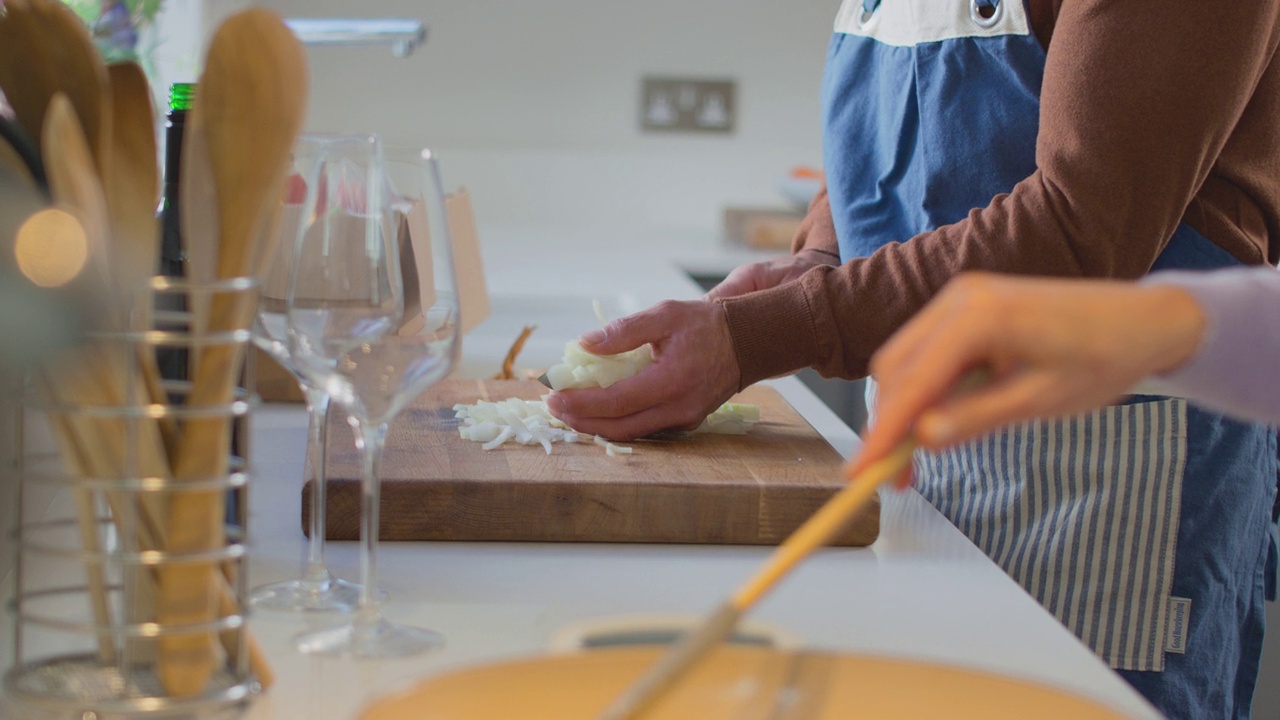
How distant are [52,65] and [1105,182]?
2.81 ft

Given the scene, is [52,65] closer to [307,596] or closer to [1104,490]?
[307,596]

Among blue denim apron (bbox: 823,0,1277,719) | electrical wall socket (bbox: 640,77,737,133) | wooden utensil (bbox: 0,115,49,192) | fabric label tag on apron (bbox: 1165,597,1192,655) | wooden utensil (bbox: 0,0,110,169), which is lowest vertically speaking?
fabric label tag on apron (bbox: 1165,597,1192,655)

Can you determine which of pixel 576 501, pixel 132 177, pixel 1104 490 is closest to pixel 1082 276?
pixel 1104 490

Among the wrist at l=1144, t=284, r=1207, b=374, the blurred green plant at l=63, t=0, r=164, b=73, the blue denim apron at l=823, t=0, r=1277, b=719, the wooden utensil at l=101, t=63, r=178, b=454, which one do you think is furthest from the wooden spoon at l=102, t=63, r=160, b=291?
the blurred green plant at l=63, t=0, r=164, b=73

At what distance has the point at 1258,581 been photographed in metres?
1.29

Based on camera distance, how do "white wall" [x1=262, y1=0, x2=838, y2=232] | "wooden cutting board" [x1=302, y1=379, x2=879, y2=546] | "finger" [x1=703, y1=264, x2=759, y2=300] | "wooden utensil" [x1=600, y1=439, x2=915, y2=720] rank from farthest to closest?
"white wall" [x1=262, y1=0, x2=838, y2=232]
"finger" [x1=703, y1=264, x2=759, y2=300]
"wooden cutting board" [x1=302, y1=379, x2=879, y2=546]
"wooden utensil" [x1=600, y1=439, x2=915, y2=720]

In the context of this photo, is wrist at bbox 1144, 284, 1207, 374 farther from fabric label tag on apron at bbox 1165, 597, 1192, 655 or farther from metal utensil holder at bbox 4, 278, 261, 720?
fabric label tag on apron at bbox 1165, 597, 1192, 655

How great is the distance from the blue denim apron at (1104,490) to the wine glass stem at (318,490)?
25.7 inches

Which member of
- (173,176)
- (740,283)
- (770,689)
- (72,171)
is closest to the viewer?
(72,171)

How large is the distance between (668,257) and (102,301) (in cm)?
260

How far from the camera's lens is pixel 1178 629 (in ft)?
3.87

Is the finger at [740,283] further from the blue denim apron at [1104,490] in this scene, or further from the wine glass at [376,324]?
the wine glass at [376,324]

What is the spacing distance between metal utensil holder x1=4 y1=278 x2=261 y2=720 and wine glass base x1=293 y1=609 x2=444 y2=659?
120 mm

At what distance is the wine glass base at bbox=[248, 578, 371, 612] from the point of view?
28.8 inches
